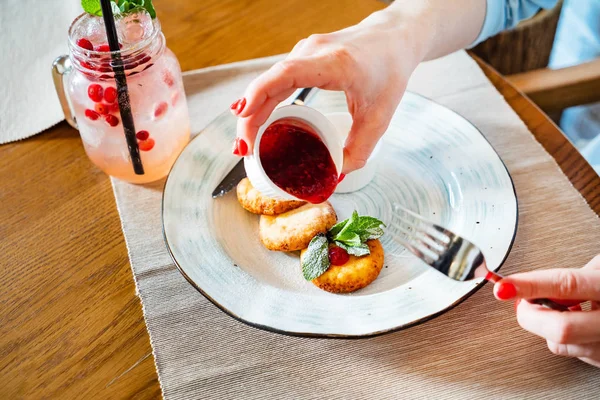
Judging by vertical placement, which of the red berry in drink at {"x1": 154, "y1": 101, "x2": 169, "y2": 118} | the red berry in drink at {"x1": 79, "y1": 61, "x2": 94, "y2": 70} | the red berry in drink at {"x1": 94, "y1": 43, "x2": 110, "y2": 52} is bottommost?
the red berry in drink at {"x1": 154, "y1": 101, "x2": 169, "y2": 118}

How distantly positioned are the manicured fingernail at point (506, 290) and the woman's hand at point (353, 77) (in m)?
0.40

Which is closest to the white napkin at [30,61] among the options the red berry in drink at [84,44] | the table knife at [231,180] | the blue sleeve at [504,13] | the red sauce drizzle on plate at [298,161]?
the red berry in drink at [84,44]

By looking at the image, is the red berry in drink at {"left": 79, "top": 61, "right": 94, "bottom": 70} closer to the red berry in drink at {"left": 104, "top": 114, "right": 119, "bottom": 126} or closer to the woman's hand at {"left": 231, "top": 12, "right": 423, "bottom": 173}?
the red berry in drink at {"left": 104, "top": 114, "right": 119, "bottom": 126}

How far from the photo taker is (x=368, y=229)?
1134mm

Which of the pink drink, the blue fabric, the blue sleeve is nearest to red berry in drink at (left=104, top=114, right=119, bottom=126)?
the pink drink

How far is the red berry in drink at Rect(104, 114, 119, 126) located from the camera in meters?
1.18

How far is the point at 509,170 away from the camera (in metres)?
1.34

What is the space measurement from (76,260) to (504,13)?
1.22 metres

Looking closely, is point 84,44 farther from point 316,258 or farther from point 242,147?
point 316,258

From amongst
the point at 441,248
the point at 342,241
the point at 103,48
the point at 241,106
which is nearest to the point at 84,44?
the point at 103,48

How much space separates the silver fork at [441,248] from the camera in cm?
102

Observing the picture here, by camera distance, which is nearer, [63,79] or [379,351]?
[379,351]

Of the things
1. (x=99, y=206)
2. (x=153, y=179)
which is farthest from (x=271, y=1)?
(x=99, y=206)

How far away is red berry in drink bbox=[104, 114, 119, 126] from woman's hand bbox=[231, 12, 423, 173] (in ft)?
1.05
